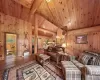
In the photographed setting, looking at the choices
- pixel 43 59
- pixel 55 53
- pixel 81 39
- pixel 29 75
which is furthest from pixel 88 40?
pixel 29 75

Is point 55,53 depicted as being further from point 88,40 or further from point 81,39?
point 88,40

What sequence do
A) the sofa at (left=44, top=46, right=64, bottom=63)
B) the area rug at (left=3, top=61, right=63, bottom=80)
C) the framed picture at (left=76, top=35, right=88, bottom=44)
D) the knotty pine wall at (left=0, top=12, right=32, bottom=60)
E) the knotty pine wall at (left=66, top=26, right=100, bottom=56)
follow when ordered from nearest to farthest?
the area rug at (left=3, top=61, right=63, bottom=80) < the knotty pine wall at (left=66, top=26, right=100, bottom=56) < the framed picture at (left=76, top=35, right=88, bottom=44) < the sofa at (left=44, top=46, right=64, bottom=63) < the knotty pine wall at (left=0, top=12, right=32, bottom=60)

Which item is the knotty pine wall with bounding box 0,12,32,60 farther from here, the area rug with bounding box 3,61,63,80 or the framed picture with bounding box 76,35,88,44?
the framed picture with bounding box 76,35,88,44

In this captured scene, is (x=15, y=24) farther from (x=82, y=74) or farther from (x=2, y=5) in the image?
(x=82, y=74)

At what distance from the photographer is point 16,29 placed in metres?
5.22

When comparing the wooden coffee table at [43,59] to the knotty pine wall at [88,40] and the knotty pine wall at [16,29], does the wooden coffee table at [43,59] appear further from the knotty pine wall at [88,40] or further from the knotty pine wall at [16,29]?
the knotty pine wall at [16,29]

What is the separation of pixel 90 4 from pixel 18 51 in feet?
17.9

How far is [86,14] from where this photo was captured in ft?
9.32

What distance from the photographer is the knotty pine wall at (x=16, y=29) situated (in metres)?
4.38

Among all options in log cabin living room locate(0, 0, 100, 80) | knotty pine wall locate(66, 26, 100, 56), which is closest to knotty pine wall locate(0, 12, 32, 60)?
log cabin living room locate(0, 0, 100, 80)

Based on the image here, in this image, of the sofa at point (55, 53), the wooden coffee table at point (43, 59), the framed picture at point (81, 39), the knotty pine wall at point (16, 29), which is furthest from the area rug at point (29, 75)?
the knotty pine wall at point (16, 29)

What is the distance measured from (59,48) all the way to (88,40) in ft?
6.64

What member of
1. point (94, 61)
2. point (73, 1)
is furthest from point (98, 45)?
point (73, 1)

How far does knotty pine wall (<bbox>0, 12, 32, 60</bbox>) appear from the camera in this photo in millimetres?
4385
